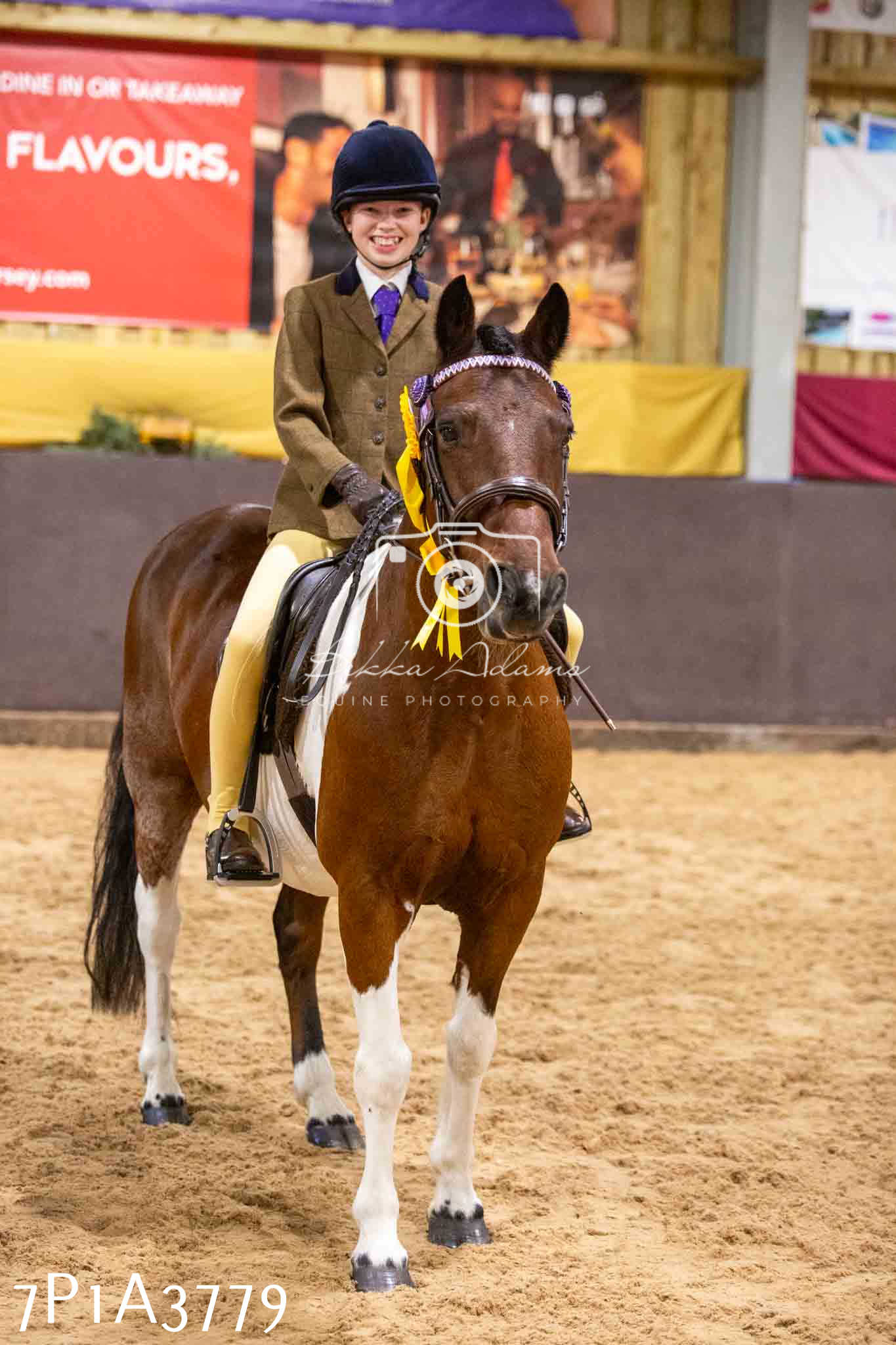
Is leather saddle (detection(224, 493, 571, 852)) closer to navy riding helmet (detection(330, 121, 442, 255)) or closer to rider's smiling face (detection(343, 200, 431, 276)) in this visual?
rider's smiling face (detection(343, 200, 431, 276))

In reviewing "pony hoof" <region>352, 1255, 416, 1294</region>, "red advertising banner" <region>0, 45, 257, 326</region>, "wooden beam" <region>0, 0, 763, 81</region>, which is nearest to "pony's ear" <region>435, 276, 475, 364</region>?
"pony hoof" <region>352, 1255, 416, 1294</region>

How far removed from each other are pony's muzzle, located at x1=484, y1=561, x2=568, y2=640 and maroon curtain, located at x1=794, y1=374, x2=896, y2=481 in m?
8.43

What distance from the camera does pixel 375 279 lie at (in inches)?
127

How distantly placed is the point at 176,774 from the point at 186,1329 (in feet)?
5.32

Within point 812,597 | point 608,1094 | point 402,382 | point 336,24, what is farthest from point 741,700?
point 402,382

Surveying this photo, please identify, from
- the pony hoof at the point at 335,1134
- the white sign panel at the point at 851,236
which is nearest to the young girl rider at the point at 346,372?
the pony hoof at the point at 335,1134

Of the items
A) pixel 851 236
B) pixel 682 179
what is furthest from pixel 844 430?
pixel 682 179

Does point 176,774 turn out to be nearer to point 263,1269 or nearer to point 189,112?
point 263,1269

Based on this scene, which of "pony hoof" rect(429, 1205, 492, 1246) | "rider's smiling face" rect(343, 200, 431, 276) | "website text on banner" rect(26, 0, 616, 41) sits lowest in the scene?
"pony hoof" rect(429, 1205, 492, 1246)

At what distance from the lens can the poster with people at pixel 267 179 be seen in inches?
387

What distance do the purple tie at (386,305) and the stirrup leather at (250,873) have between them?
111 centimetres

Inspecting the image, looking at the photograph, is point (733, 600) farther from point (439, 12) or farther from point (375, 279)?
point (375, 279)

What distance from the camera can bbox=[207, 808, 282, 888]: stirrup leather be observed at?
3.27 m

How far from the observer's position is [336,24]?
10094mm
